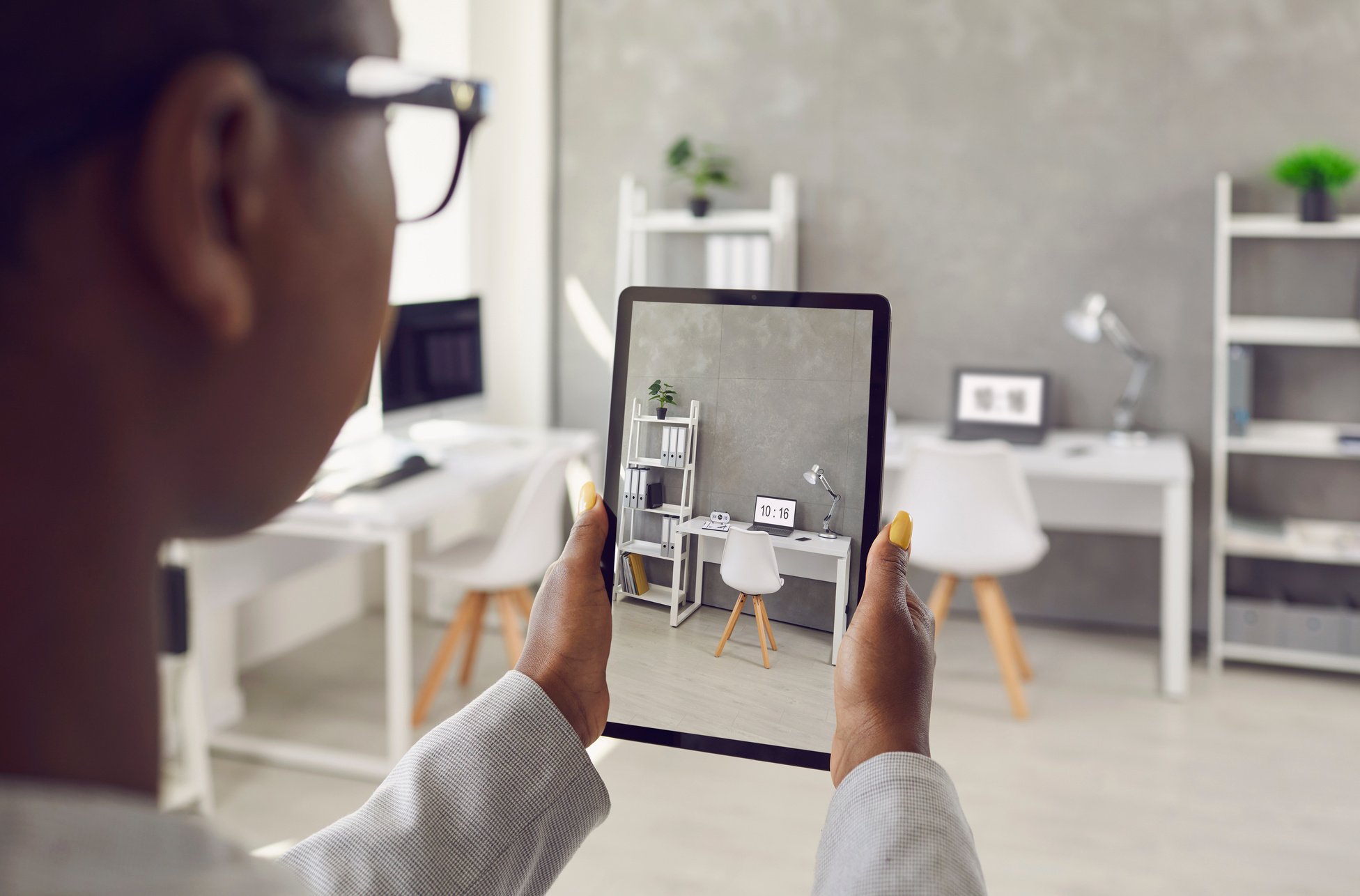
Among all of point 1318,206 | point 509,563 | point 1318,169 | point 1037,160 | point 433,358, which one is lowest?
point 509,563

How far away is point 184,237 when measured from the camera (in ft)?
0.96

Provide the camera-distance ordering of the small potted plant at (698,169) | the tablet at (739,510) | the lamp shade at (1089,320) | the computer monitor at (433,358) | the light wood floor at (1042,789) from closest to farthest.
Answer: the tablet at (739,510) → the light wood floor at (1042,789) → the computer monitor at (433,358) → the lamp shade at (1089,320) → the small potted plant at (698,169)

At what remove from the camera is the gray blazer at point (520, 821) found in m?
0.68

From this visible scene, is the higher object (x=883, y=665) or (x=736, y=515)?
(x=736, y=515)

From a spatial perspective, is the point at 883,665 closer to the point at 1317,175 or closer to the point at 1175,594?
the point at 1175,594

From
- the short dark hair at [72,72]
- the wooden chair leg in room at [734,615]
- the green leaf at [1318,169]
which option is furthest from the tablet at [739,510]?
the green leaf at [1318,169]

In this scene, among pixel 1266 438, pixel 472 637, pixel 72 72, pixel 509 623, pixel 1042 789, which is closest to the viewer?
pixel 72 72

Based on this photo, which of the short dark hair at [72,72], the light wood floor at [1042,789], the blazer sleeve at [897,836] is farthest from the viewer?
the light wood floor at [1042,789]

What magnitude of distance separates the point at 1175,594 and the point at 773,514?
8.68 ft

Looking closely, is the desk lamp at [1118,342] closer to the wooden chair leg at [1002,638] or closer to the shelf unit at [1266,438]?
the shelf unit at [1266,438]

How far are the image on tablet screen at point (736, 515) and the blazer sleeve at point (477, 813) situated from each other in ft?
0.33

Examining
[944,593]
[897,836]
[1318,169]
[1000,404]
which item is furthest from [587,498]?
[1318,169]

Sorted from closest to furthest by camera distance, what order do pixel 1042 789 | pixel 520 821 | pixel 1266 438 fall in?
pixel 520 821
pixel 1042 789
pixel 1266 438

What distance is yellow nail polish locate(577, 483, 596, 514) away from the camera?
96 centimetres
